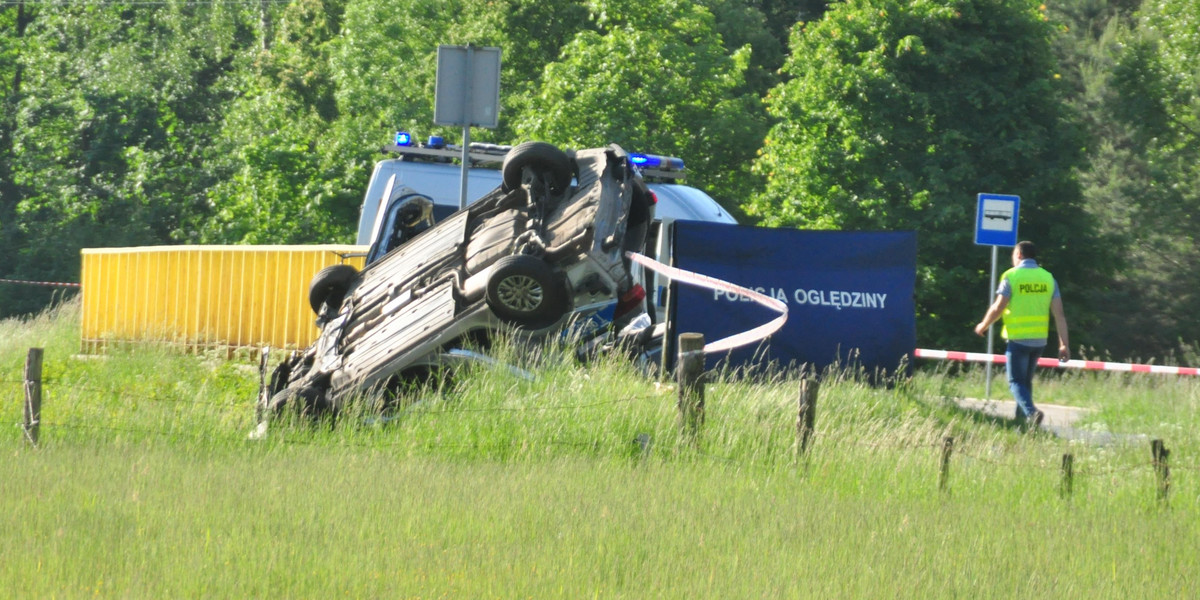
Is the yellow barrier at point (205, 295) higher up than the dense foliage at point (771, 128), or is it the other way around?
the dense foliage at point (771, 128)

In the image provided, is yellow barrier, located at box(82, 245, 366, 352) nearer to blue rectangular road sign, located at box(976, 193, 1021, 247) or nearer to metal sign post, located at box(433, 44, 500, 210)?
metal sign post, located at box(433, 44, 500, 210)

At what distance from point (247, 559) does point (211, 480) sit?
86.2 inches

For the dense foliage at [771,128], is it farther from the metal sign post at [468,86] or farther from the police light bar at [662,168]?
the metal sign post at [468,86]

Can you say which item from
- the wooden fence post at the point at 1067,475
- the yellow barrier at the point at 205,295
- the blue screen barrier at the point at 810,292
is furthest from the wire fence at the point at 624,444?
the yellow barrier at the point at 205,295

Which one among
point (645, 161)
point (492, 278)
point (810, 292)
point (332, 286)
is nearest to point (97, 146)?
point (645, 161)

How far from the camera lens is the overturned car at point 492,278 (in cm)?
1082

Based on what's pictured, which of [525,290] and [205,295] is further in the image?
[205,295]

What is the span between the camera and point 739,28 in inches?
1683

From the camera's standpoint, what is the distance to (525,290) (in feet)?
35.3

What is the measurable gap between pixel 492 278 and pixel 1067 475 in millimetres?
4090

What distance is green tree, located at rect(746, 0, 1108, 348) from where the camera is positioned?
30.5 meters

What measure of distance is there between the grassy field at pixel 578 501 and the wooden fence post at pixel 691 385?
152 mm

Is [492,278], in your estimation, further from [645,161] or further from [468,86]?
[645,161]

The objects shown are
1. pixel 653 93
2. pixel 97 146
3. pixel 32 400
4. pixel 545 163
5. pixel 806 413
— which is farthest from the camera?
pixel 97 146
